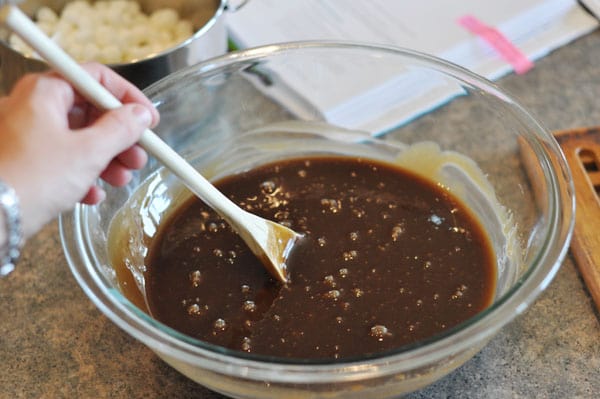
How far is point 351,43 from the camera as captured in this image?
3.63 ft

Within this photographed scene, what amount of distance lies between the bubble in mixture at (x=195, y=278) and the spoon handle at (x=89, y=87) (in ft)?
0.28

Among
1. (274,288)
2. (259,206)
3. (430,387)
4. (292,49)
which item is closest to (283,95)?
(292,49)

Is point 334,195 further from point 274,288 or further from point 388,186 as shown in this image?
point 274,288

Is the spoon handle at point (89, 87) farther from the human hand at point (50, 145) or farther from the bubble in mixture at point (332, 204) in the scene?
the bubble in mixture at point (332, 204)

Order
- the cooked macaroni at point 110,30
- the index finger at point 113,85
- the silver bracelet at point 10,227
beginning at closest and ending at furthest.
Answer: the silver bracelet at point 10,227
the index finger at point 113,85
the cooked macaroni at point 110,30

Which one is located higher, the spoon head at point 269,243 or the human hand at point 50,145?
the human hand at point 50,145

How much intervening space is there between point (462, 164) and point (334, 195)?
0.23 metres

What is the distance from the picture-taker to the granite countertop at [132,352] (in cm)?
93

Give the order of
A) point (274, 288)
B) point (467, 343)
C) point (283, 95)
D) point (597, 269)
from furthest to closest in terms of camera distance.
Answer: point (283, 95) < point (597, 269) < point (274, 288) < point (467, 343)

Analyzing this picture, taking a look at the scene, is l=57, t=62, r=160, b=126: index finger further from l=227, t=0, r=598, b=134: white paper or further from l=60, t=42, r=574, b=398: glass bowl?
l=227, t=0, r=598, b=134: white paper

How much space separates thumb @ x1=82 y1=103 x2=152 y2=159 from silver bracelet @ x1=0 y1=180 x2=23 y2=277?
0.29 feet

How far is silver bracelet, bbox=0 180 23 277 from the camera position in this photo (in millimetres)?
675

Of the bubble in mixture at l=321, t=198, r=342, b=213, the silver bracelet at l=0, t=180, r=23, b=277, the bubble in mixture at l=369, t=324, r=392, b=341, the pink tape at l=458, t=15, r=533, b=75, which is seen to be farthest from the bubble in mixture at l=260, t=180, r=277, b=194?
the pink tape at l=458, t=15, r=533, b=75

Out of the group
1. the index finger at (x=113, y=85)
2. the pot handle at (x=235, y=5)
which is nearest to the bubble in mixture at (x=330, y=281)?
the index finger at (x=113, y=85)
